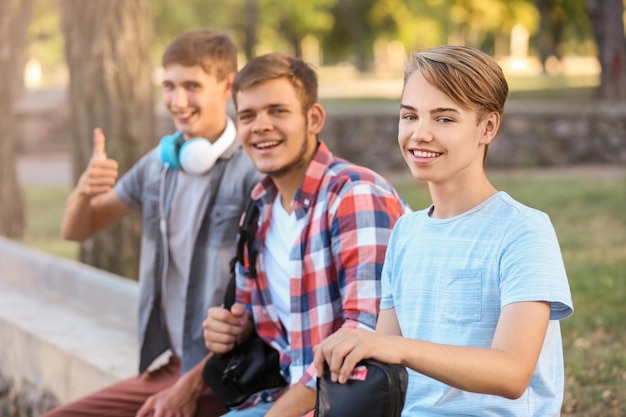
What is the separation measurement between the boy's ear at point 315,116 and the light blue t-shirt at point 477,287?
1.05 meters

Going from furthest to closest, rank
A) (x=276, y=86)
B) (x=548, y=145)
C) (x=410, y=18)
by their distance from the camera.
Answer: (x=410, y=18), (x=548, y=145), (x=276, y=86)

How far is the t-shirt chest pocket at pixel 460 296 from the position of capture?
7.72 feet

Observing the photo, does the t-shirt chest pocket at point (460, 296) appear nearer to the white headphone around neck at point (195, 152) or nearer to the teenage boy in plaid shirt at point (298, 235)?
the teenage boy in plaid shirt at point (298, 235)

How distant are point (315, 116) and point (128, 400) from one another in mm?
1408


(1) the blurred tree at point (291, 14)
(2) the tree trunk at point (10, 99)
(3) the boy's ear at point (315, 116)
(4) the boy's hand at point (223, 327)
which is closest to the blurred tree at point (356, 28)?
(1) the blurred tree at point (291, 14)

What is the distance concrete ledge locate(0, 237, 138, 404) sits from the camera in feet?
17.3

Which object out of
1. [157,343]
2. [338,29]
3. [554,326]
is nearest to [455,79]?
[554,326]

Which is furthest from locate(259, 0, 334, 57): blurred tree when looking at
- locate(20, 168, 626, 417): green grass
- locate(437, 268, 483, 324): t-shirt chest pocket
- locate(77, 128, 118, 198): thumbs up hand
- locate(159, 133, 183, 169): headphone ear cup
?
locate(437, 268, 483, 324): t-shirt chest pocket

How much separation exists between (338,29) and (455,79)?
59.3m

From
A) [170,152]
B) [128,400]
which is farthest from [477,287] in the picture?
[128,400]

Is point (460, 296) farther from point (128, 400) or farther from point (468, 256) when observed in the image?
point (128, 400)

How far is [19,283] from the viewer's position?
7.41 metres

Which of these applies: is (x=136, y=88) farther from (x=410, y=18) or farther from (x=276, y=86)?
(x=410, y=18)

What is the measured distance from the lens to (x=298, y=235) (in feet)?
10.6
